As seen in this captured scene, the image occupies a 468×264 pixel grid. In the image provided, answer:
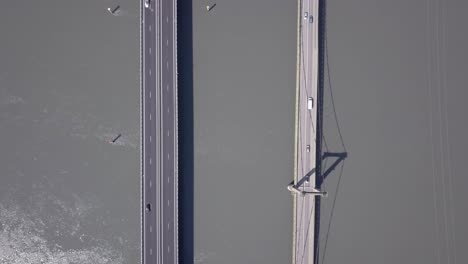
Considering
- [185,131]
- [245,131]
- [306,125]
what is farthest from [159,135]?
[306,125]

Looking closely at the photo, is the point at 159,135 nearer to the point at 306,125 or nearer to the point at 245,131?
the point at 245,131

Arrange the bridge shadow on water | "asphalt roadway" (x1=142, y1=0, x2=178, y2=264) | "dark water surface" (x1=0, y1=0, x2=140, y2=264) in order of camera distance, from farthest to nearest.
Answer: the bridge shadow on water, "dark water surface" (x1=0, y1=0, x2=140, y2=264), "asphalt roadway" (x1=142, y1=0, x2=178, y2=264)

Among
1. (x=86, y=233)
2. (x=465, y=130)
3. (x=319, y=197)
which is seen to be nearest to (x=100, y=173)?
(x=86, y=233)

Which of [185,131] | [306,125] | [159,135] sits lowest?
[159,135]

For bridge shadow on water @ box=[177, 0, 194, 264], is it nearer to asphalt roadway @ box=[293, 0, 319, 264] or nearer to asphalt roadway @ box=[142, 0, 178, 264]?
asphalt roadway @ box=[142, 0, 178, 264]

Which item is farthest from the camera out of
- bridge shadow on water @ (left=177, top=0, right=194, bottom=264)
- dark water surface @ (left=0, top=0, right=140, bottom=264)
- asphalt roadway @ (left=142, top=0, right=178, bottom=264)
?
bridge shadow on water @ (left=177, top=0, right=194, bottom=264)

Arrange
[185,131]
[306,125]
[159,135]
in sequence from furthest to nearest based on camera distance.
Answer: [185,131], [306,125], [159,135]

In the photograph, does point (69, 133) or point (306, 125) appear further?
point (69, 133)

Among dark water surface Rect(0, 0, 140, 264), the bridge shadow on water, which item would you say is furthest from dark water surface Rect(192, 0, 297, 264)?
dark water surface Rect(0, 0, 140, 264)
